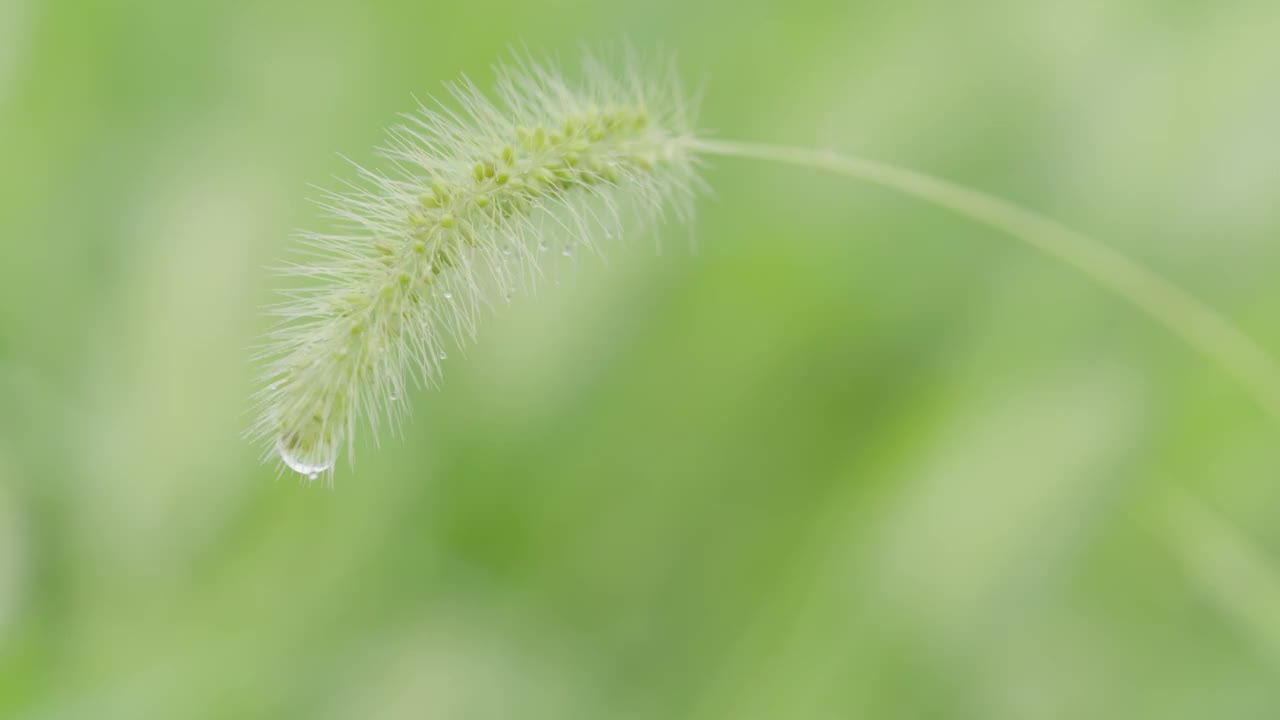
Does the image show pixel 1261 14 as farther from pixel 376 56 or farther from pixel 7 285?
pixel 7 285

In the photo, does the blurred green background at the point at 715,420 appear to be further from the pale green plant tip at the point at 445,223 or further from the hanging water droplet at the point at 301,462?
the hanging water droplet at the point at 301,462

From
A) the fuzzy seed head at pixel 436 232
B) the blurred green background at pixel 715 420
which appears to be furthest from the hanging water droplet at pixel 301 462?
the blurred green background at pixel 715 420

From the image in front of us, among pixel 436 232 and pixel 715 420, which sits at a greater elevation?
pixel 715 420

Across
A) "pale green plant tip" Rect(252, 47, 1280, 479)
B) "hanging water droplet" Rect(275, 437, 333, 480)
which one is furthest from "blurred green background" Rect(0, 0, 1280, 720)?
"hanging water droplet" Rect(275, 437, 333, 480)

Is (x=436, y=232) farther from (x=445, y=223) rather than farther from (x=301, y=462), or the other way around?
(x=301, y=462)

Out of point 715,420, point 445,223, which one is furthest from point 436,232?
point 715,420

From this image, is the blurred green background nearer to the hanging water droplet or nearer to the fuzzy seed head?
the fuzzy seed head

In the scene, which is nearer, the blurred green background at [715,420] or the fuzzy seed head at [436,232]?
the fuzzy seed head at [436,232]

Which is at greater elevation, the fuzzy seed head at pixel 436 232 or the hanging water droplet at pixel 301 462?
the fuzzy seed head at pixel 436 232
